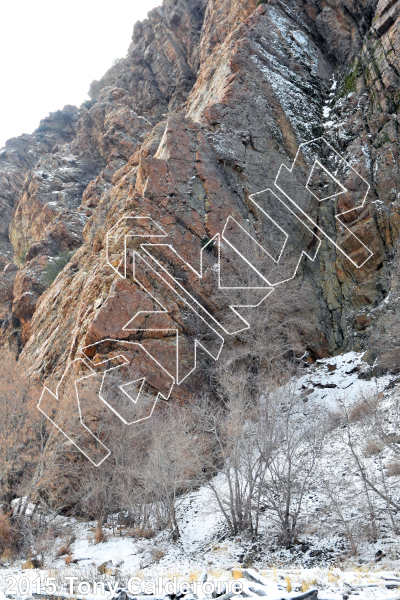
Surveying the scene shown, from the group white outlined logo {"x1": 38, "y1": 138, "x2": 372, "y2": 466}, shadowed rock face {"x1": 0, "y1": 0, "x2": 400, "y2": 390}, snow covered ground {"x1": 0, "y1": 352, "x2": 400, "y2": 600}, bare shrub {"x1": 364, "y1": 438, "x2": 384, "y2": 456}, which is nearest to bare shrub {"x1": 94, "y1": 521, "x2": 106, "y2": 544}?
snow covered ground {"x1": 0, "y1": 352, "x2": 400, "y2": 600}

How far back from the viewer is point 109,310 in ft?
63.8

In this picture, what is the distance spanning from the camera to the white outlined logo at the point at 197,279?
56.0 ft

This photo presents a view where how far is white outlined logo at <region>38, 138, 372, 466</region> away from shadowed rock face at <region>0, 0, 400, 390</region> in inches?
14.1

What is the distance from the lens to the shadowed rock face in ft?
75.8

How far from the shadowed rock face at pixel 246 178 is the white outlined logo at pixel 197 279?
36 cm

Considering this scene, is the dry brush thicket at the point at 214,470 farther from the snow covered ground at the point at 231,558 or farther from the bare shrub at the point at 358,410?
the snow covered ground at the point at 231,558

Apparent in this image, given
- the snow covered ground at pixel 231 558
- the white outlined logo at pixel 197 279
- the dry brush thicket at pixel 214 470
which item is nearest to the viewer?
the snow covered ground at pixel 231 558

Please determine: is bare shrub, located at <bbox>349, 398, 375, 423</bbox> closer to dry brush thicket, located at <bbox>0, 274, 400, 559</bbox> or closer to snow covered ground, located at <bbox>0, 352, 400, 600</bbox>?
dry brush thicket, located at <bbox>0, 274, 400, 559</bbox>

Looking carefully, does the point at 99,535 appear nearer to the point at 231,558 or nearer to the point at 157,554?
the point at 157,554

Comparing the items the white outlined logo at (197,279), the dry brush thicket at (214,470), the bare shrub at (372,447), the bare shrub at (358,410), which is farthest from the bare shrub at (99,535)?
the bare shrub at (358,410)

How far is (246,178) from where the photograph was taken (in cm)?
2720

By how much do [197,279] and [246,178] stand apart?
858 cm

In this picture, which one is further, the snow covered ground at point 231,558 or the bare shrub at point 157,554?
the bare shrub at point 157,554

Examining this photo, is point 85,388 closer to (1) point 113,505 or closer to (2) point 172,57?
(1) point 113,505
